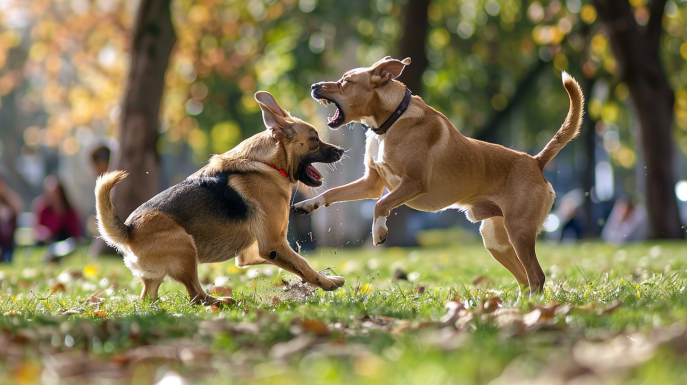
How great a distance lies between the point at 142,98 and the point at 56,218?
2965 millimetres

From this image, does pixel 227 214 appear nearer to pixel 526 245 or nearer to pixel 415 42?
pixel 526 245

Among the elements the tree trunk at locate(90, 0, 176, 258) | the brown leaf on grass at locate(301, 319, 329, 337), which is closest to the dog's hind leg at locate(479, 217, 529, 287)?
the brown leaf on grass at locate(301, 319, 329, 337)

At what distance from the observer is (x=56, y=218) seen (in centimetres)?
1339

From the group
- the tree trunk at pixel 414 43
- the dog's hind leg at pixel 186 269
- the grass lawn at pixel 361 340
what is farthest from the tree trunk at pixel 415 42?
the dog's hind leg at pixel 186 269

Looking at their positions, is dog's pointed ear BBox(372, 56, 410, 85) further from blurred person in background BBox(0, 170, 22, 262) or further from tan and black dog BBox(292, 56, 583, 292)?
blurred person in background BBox(0, 170, 22, 262)

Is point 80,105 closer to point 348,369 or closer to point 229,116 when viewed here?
point 229,116

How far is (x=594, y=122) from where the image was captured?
23.7 meters

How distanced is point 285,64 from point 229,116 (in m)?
5.81

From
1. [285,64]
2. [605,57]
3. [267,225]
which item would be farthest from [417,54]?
[267,225]

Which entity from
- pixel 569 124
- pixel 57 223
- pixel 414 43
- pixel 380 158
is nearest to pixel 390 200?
pixel 380 158

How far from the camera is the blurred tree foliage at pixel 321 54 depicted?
57.7 ft

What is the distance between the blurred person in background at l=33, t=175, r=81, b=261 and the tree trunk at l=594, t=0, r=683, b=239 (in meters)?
12.6

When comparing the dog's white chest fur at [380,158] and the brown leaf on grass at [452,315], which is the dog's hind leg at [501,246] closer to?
the dog's white chest fur at [380,158]

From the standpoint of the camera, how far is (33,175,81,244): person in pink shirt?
1338 cm
